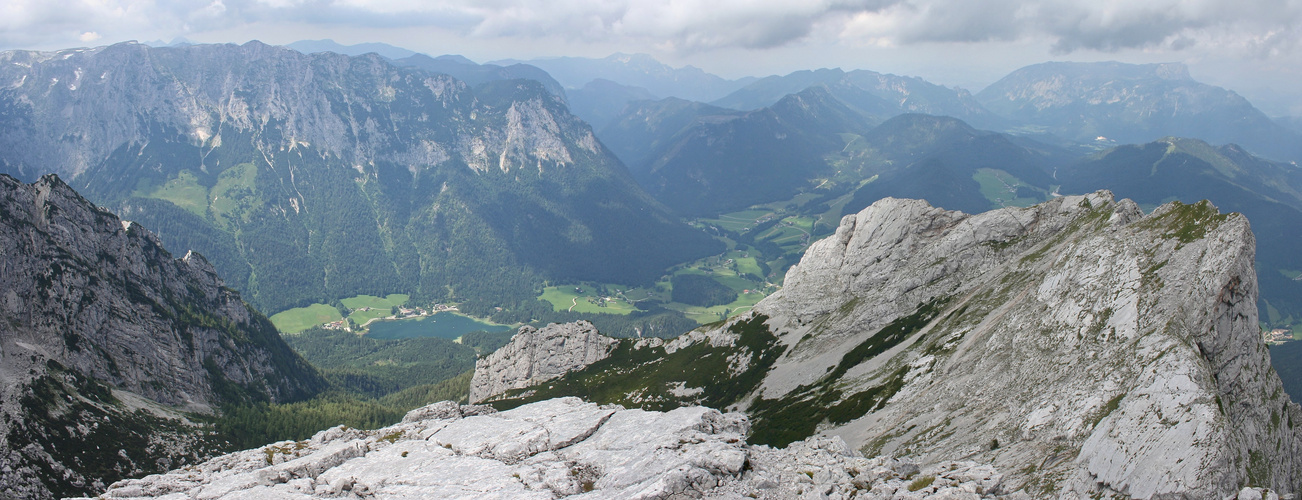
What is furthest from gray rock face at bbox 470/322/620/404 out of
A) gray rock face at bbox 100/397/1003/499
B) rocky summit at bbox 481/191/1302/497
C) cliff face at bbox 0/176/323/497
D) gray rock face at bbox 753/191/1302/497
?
gray rock face at bbox 100/397/1003/499

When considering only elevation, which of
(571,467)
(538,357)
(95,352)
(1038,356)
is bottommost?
(538,357)

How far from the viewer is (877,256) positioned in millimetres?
136500

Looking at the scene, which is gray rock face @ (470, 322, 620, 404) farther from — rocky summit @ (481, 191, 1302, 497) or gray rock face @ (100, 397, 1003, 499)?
gray rock face @ (100, 397, 1003, 499)

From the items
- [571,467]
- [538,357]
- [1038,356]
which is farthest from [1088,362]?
[538,357]

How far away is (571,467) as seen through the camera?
179 feet

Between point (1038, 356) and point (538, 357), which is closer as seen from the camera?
point (1038, 356)

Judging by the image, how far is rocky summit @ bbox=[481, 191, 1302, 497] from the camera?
5081 centimetres

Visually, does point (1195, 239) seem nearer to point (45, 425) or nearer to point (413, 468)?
point (413, 468)

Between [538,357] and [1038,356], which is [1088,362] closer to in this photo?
[1038,356]

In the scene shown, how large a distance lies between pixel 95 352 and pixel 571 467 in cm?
13528

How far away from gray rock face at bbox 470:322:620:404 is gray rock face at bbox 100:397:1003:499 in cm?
11402

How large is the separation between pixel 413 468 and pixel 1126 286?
245 ft

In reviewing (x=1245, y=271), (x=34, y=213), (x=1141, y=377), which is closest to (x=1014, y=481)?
(x=1141, y=377)

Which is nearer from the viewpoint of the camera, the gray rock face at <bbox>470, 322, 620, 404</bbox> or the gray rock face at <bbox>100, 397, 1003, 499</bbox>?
the gray rock face at <bbox>100, 397, 1003, 499</bbox>
